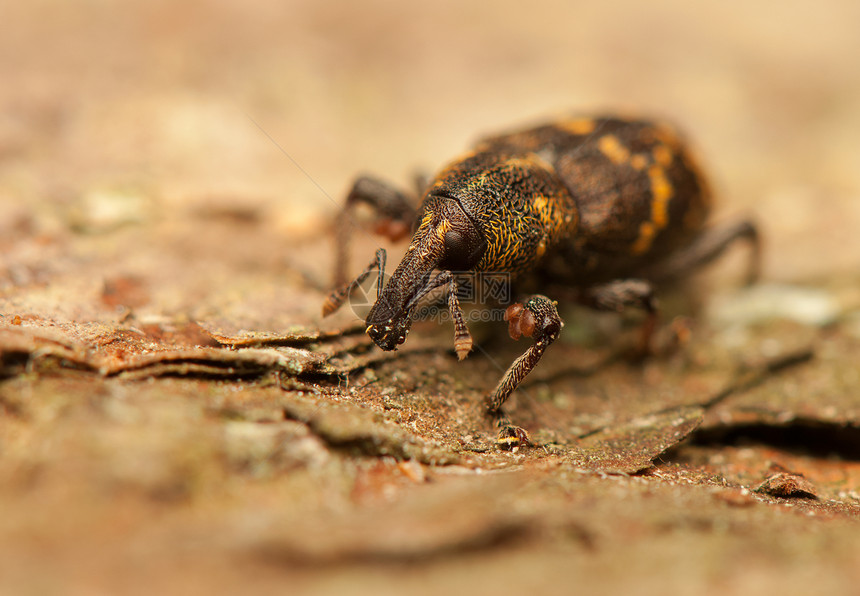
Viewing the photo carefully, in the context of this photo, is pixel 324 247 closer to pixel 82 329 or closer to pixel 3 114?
pixel 82 329

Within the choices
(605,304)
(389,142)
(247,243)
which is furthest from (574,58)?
(247,243)

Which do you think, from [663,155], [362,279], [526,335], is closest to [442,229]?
[362,279]

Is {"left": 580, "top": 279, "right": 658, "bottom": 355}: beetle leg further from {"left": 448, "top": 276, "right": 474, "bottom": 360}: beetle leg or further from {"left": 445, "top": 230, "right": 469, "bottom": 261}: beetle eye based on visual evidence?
{"left": 448, "top": 276, "right": 474, "bottom": 360}: beetle leg

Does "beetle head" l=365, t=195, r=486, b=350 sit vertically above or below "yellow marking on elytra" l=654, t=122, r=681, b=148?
below

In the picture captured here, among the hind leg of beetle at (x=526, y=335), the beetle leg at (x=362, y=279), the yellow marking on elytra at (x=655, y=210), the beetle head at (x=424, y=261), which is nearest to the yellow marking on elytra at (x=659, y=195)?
the yellow marking on elytra at (x=655, y=210)

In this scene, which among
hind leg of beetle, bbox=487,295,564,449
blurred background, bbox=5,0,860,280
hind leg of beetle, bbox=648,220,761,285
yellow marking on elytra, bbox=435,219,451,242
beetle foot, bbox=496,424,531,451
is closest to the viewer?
beetle foot, bbox=496,424,531,451

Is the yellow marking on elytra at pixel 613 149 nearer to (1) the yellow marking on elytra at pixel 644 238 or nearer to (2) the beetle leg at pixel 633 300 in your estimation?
(1) the yellow marking on elytra at pixel 644 238

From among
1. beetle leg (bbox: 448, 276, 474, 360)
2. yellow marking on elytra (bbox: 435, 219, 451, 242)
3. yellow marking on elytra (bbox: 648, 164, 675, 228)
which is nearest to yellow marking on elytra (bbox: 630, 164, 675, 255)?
yellow marking on elytra (bbox: 648, 164, 675, 228)
